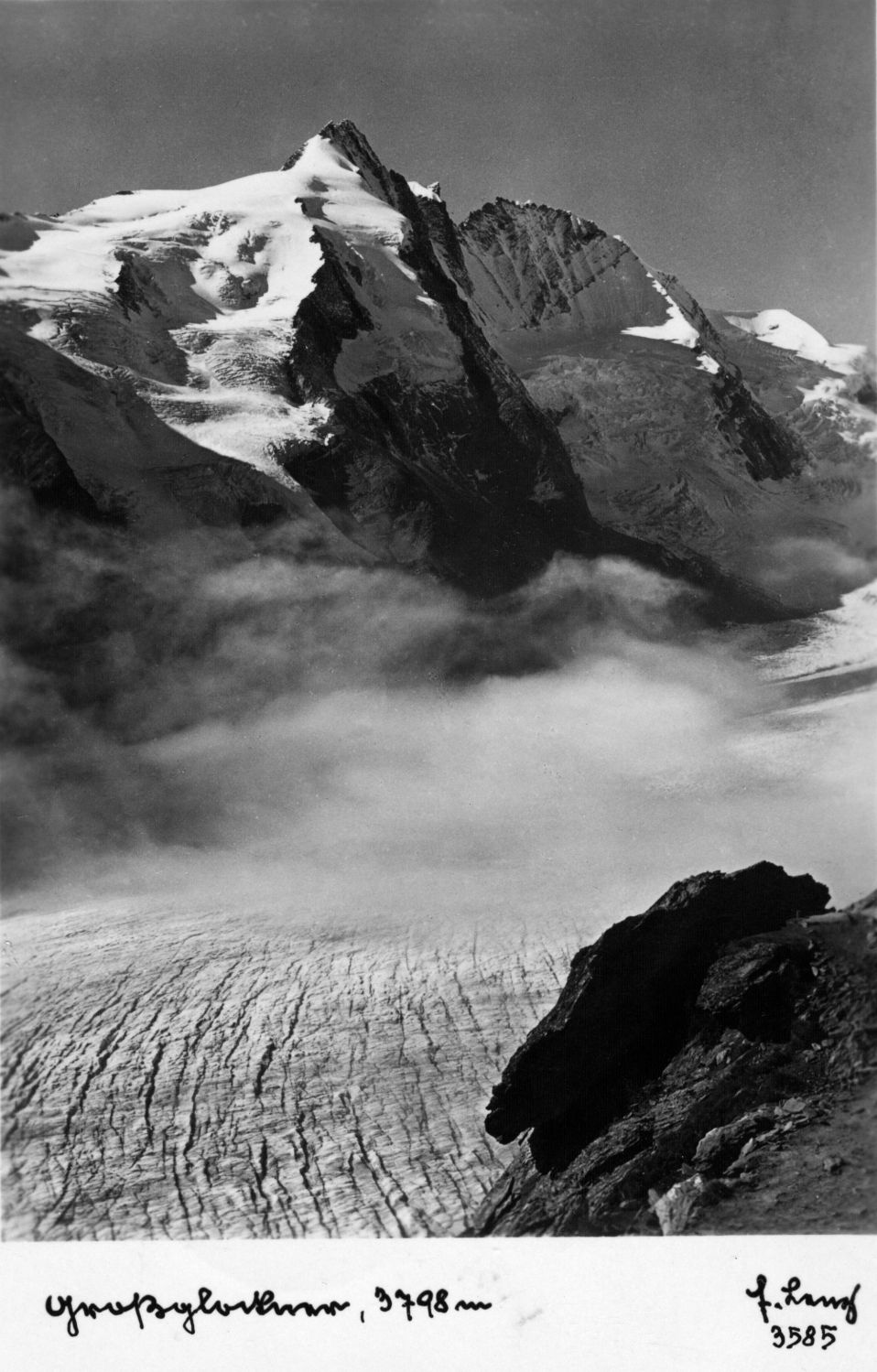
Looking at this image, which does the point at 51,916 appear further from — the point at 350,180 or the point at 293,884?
the point at 350,180

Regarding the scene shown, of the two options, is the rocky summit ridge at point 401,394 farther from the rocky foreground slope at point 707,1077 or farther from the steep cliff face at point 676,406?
the rocky foreground slope at point 707,1077

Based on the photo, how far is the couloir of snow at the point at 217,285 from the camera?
Answer: 11930 millimetres

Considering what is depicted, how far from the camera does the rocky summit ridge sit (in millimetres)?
11359

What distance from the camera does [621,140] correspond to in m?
9.48

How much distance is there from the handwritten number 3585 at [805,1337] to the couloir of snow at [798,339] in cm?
781

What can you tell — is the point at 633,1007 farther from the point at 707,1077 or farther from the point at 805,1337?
the point at 805,1337

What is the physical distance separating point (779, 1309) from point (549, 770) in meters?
4.48

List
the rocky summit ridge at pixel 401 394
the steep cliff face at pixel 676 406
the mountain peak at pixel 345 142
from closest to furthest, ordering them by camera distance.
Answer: the mountain peak at pixel 345 142, the rocky summit ridge at pixel 401 394, the steep cliff face at pixel 676 406

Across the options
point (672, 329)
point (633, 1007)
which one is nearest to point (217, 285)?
point (672, 329)

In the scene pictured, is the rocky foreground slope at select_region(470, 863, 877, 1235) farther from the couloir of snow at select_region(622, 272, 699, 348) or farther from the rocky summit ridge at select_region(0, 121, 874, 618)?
the couloir of snow at select_region(622, 272, 699, 348)

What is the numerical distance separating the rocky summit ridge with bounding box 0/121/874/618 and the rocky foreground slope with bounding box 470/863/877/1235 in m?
4.88

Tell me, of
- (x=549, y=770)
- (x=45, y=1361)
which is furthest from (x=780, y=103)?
(x=45, y=1361)

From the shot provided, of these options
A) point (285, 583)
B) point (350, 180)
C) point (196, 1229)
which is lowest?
point (196, 1229)
